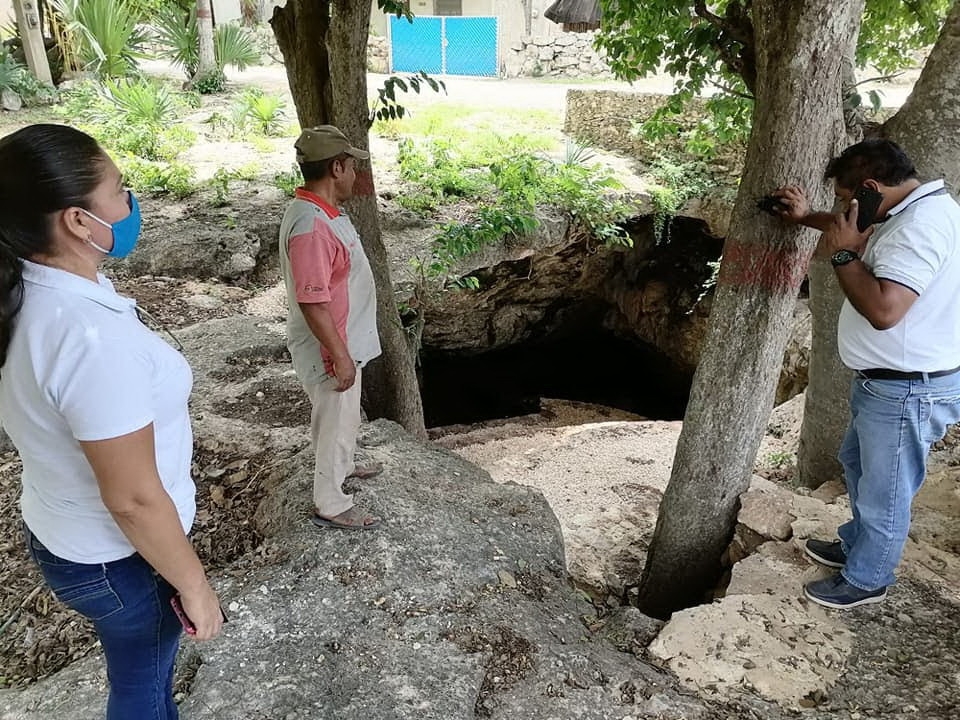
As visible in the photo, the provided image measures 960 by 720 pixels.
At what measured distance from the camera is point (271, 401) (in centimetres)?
458

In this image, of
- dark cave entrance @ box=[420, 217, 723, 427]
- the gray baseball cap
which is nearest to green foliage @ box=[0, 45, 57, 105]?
dark cave entrance @ box=[420, 217, 723, 427]

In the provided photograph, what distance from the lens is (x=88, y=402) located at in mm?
1246

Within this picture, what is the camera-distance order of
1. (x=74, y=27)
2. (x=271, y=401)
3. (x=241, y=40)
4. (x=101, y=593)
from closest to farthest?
(x=101, y=593) < (x=271, y=401) < (x=74, y=27) < (x=241, y=40)

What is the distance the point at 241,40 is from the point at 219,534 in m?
13.1

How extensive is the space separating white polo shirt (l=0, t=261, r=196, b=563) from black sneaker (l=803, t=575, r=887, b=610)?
8.37 feet

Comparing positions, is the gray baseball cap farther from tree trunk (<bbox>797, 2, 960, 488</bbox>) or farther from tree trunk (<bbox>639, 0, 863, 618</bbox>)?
tree trunk (<bbox>797, 2, 960, 488</bbox>)

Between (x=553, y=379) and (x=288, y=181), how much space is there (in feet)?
18.8

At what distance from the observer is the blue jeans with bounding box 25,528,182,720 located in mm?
1482

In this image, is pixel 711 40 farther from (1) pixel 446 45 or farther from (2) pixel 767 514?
(1) pixel 446 45

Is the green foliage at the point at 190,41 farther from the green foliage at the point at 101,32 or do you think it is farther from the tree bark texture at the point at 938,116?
the tree bark texture at the point at 938,116

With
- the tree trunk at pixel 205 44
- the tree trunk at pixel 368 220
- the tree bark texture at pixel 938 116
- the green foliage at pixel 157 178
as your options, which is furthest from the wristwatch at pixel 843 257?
the tree trunk at pixel 205 44

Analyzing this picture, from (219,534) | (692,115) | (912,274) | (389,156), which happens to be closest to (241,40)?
(389,156)

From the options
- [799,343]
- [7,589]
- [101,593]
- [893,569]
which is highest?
[101,593]

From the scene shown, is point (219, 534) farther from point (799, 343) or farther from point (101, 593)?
point (799, 343)
